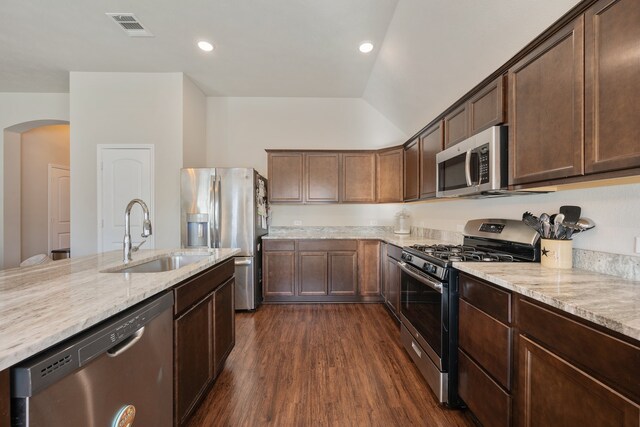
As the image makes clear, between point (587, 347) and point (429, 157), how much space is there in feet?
7.31

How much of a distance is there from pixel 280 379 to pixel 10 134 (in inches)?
221

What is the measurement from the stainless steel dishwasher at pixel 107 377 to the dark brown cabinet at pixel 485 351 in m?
1.60

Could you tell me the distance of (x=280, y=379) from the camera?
6.57 ft

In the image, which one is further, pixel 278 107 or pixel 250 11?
pixel 278 107

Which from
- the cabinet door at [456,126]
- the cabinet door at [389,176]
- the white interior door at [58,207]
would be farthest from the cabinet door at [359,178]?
the white interior door at [58,207]

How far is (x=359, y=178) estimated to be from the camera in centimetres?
392

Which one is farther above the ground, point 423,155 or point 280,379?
point 423,155

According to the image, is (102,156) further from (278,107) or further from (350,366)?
(350,366)

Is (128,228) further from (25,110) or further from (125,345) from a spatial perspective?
(25,110)

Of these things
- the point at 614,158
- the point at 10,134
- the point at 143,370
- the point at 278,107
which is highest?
the point at 278,107

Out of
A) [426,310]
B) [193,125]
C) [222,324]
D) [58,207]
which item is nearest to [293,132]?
[193,125]

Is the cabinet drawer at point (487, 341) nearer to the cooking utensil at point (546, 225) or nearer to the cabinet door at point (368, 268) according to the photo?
the cooking utensil at point (546, 225)

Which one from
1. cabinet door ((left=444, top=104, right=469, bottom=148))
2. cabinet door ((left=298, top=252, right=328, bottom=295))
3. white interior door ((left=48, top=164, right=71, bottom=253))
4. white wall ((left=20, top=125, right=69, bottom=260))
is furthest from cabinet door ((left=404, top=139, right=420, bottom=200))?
white interior door ((left=48, top=164, right=71, bottom=253))

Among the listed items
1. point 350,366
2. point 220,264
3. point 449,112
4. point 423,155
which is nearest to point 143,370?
point 220,264
